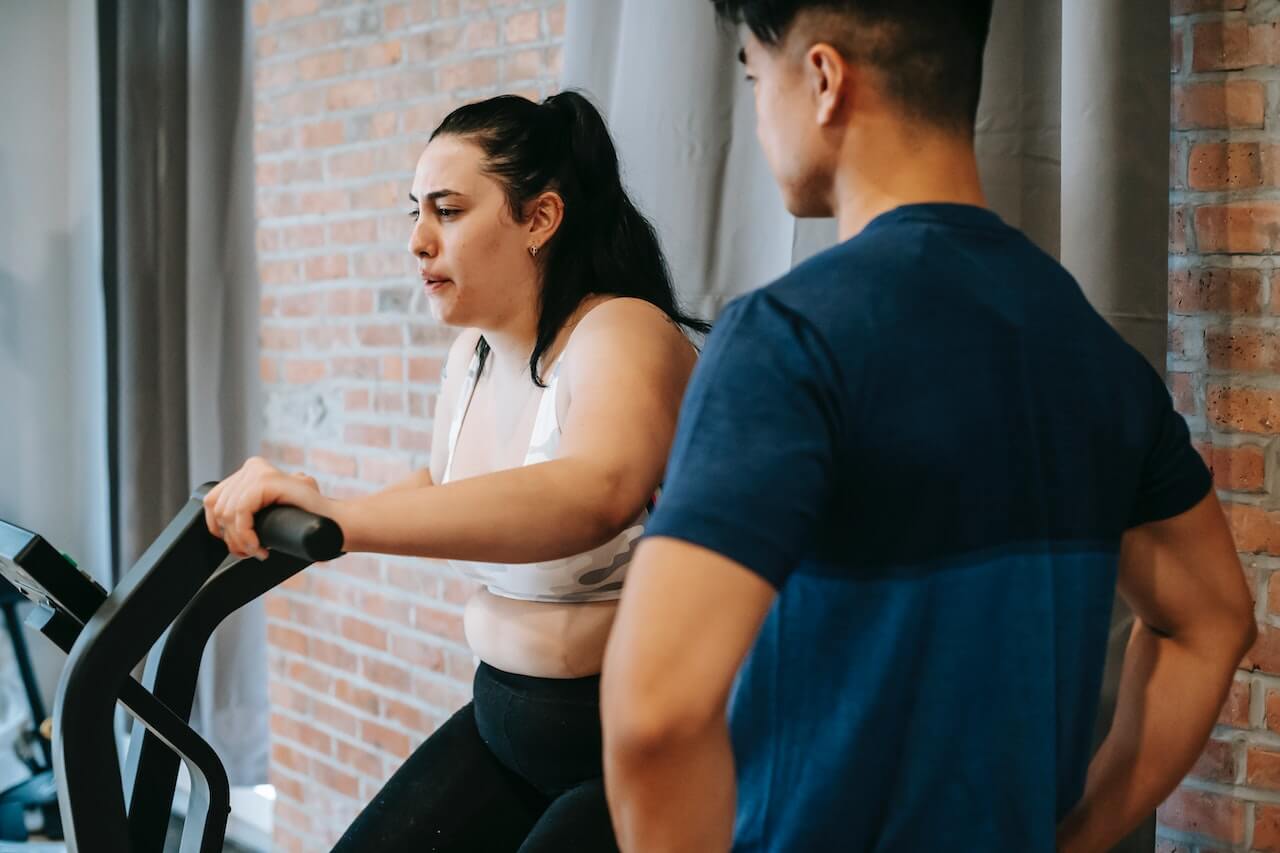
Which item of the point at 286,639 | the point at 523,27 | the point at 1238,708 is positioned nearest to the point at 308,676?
the point at 286,639

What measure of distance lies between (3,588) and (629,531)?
7.26ft

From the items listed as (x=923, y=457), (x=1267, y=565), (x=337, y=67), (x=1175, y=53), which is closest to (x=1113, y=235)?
(x=1175, y=53)

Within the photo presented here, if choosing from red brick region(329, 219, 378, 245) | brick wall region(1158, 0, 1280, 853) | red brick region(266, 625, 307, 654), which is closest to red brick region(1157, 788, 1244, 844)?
brick wall region(1158, 0, 1280, 853)

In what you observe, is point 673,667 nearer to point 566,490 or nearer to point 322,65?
point 566,490

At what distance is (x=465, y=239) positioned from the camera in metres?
1.33

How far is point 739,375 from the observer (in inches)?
25.6

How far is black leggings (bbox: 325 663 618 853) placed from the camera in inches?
49.4

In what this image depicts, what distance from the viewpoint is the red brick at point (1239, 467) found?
52.8 inches

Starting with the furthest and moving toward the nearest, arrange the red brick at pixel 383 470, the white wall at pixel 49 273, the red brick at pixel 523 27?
the white wall at pixel 49 273, the red brick at pixel 383 470, the red brick at pixel 523 27

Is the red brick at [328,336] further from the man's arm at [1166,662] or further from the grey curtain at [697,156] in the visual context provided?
the man's arm at [1166,662]

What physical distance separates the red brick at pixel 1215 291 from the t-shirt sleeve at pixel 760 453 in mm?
930

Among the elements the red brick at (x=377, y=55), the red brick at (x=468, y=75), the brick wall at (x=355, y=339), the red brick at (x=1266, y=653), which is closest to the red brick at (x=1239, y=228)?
the red brick at (x=1266, y=653)

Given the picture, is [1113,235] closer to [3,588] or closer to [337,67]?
[337,67]

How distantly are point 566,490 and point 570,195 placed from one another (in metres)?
0.49
